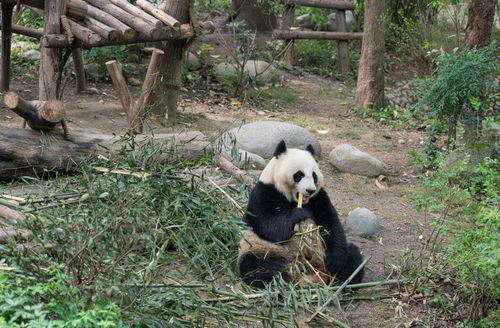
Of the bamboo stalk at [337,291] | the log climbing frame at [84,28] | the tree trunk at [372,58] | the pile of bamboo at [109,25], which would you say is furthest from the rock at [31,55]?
the bamboo stalk at [337,291]

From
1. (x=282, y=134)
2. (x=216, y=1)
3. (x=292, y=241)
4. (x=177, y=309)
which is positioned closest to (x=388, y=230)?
(x=292, y=241)

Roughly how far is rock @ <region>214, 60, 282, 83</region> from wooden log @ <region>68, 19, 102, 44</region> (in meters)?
3.81

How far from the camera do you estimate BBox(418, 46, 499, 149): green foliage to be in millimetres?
7582

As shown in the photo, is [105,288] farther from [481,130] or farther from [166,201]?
[481,130]

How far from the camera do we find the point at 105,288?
3693mm

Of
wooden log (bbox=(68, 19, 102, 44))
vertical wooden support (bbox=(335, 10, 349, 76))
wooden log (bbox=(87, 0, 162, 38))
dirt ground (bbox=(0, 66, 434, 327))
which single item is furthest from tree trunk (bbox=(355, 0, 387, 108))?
wooden log (bbox=(68, 19, 102, 44))

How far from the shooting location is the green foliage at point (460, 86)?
7.58 m

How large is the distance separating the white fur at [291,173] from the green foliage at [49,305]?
5.81ft

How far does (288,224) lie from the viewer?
191 inches

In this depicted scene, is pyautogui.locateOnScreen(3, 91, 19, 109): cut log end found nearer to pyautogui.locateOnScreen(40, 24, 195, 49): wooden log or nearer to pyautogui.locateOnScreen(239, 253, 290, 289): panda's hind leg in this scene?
pyautogui.locateOnScreen(40, 24, 195, 49): wooden log

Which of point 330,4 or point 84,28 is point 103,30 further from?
point 330,4

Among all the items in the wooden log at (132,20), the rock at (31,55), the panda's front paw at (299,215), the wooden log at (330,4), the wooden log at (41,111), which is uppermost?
the wooden log at (330,4)

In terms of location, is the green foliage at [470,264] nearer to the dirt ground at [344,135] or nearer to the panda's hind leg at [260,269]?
the dirt ground at [344,135]

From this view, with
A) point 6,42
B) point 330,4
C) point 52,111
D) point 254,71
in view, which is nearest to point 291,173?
point 52,111
